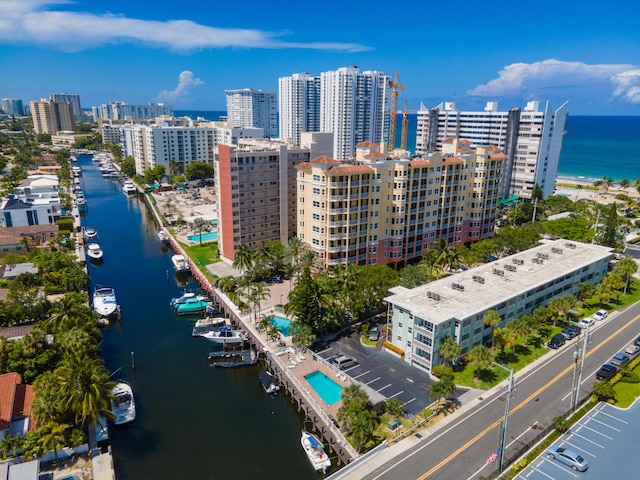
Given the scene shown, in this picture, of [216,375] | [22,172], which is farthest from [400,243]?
[22,172]

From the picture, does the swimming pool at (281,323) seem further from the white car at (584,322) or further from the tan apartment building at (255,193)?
the white car at (584,322)

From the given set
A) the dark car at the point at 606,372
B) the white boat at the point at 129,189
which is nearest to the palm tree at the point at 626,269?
the dark car at the point at 606,372

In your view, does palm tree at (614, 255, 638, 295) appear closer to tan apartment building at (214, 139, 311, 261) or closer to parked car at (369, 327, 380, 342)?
parked car at (369, 327, 380, 342)

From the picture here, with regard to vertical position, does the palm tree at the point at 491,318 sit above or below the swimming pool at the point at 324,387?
above

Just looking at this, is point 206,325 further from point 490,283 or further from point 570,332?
point 570,332

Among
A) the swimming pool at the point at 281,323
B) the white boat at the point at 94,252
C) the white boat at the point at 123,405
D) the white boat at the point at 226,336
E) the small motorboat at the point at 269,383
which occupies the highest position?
the white boat at the point at 94,252

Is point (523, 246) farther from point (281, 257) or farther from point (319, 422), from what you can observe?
point (319, 422)

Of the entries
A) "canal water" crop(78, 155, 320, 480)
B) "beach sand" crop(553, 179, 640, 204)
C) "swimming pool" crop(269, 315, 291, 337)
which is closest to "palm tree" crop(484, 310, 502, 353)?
"canal water" crop(78, 155, 320, 480)

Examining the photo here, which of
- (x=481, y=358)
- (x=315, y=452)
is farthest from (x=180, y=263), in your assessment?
(x=481, y=358)
